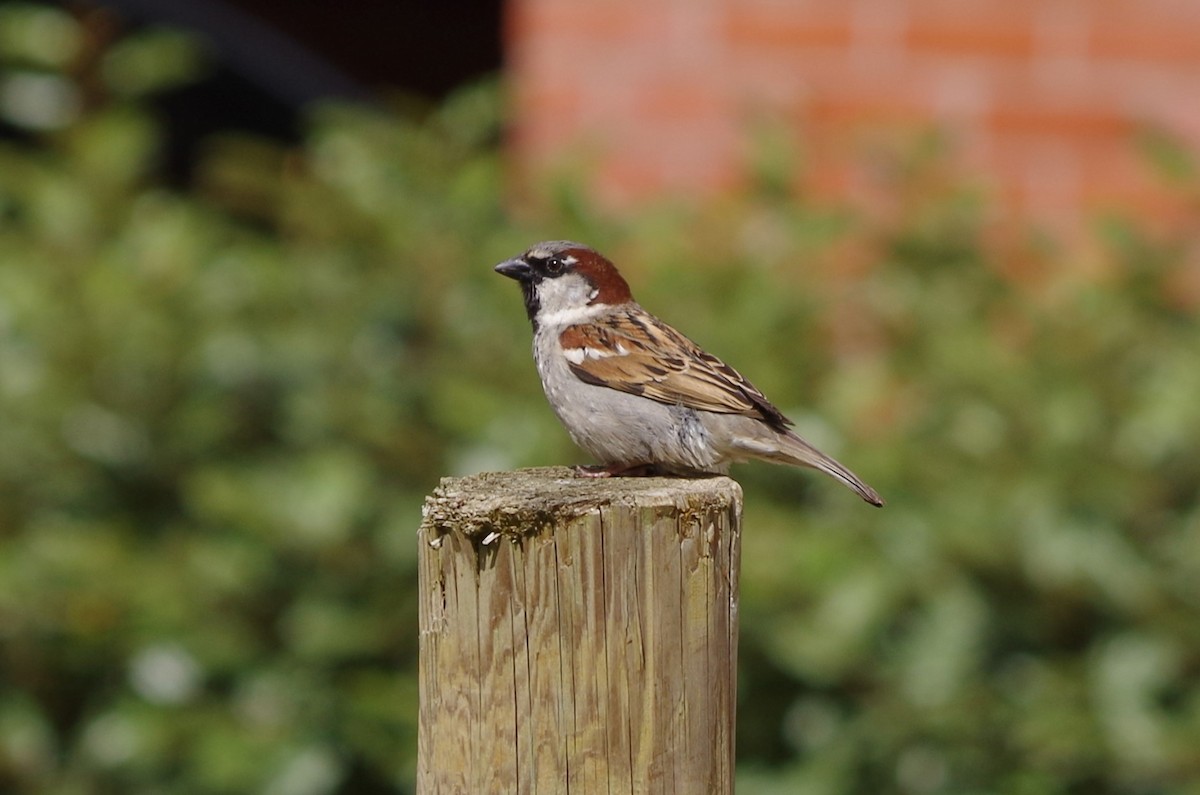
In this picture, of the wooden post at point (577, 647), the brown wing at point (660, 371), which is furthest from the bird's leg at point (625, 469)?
the wooden post at point (577, 647)

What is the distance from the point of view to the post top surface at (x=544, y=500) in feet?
7.22

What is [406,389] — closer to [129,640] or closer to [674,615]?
[129,640]

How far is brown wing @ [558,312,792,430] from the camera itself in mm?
3338

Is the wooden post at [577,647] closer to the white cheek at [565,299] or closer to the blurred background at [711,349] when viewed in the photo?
the white cheek at [565,299]

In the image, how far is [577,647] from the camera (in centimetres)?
216

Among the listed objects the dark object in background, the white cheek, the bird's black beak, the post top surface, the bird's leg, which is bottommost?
the post top surface

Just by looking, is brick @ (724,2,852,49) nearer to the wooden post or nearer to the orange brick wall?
the orange brick wall

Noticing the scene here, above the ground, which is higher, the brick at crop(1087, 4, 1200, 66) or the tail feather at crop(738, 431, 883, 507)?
the brick at crop(1087, 4, 1200, 66)

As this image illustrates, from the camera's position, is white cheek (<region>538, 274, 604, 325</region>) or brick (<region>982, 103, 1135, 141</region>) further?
brick (<region>982, 103, 1135, 141</region>)

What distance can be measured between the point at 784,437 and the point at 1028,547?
981 mm

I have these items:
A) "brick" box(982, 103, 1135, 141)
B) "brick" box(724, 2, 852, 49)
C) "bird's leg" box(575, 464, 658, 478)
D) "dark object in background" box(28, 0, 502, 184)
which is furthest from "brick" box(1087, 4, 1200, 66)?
"dark object in background" box(28, 0, 502, 184)

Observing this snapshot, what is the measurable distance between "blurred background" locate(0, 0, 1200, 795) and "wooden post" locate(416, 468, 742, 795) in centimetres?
189

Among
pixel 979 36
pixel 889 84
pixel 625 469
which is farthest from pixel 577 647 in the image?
pixel 979 36

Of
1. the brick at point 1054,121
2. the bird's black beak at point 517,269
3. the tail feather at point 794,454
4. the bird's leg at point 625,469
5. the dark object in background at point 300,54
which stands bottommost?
the bird's leg at point 625,469
